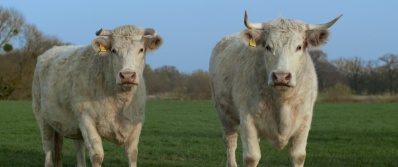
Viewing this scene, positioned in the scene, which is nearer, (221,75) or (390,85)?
(221,75)

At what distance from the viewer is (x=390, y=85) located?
78.6 meters

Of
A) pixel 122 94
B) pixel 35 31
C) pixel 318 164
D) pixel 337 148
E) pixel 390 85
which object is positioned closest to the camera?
pixel 122 94

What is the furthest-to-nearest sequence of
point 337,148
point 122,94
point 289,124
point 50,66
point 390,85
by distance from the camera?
point 390,85
point 337,148
point 50,66
point 122,94
point 289,124

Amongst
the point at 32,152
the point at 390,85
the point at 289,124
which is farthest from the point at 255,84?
the point at 390,85

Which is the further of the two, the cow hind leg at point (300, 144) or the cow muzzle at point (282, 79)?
the cow hind leg at point (300, 144)

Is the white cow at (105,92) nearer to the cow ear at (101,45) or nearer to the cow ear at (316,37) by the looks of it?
the cow ear at (101,45)

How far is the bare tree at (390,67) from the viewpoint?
263ft

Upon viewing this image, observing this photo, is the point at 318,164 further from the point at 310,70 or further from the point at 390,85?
the point at 390,85

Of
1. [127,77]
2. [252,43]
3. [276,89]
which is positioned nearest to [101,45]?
[127,77]

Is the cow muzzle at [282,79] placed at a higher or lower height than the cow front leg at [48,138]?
higher

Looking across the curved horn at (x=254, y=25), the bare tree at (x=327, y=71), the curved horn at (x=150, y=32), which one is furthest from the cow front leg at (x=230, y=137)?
the bare tree at (x=327, y=71)

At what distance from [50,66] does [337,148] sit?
7.68m

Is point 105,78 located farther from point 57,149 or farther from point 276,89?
point 276,89

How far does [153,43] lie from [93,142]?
1.57 meters
